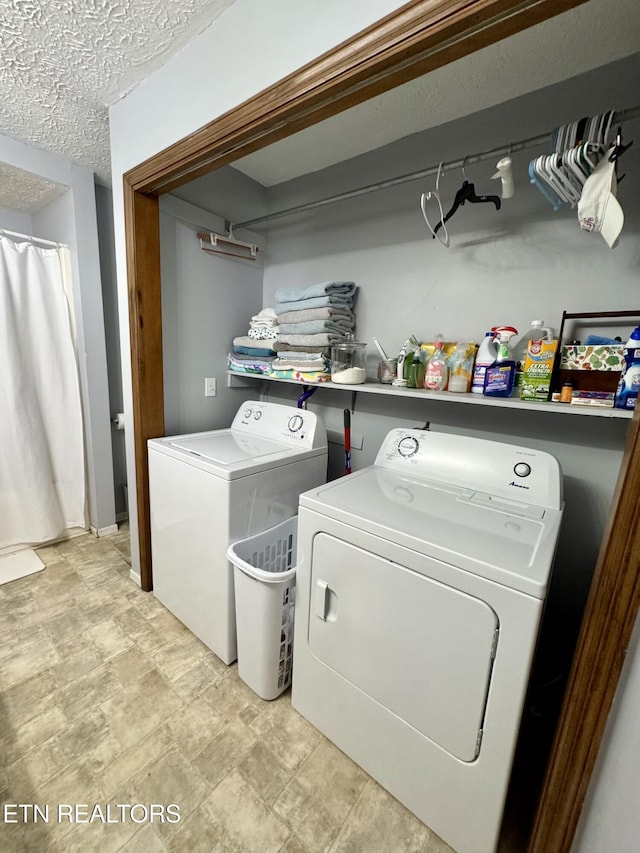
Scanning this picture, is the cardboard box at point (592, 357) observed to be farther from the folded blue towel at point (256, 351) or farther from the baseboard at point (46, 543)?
the baseboard at point (46, 543)

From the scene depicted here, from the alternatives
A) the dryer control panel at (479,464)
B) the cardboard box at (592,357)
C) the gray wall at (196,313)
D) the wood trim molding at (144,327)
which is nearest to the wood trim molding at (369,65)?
the wood trim molding at (144,327)

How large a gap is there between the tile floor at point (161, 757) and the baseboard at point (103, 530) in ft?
2.84

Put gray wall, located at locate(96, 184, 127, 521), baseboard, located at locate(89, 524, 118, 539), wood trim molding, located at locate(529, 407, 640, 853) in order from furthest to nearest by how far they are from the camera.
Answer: baseboard, located at locate(89, 524, 118, 539), gray wall, located at locate(96, 184, 127, 521), wood trim molding, located at locate(529, 407, 640, 853)

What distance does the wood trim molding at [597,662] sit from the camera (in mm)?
629

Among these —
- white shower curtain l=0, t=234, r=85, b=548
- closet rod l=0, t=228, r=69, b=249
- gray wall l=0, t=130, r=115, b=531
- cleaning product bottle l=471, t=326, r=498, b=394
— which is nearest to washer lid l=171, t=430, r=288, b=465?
cleaning product bottle l=471, t=326, r=498, b=394

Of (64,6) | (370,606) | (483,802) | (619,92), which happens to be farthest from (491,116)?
(483,802)

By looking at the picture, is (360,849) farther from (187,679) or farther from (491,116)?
(491,116)

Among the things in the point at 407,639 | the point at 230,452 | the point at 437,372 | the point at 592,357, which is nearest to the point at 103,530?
the point at 230,452

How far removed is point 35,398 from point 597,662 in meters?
3.02

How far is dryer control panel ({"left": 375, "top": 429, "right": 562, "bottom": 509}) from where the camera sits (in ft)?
3.92

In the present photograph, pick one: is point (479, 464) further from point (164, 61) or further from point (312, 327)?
point (164, 61)

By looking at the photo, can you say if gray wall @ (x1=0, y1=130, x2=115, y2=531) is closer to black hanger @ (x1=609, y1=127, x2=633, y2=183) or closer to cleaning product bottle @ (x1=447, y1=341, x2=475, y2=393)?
cleaning product bottle @ (x1=447, y1=341, x2=475, y2=393)

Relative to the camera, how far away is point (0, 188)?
7.23 ft

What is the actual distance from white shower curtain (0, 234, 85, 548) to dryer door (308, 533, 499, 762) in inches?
87.7
